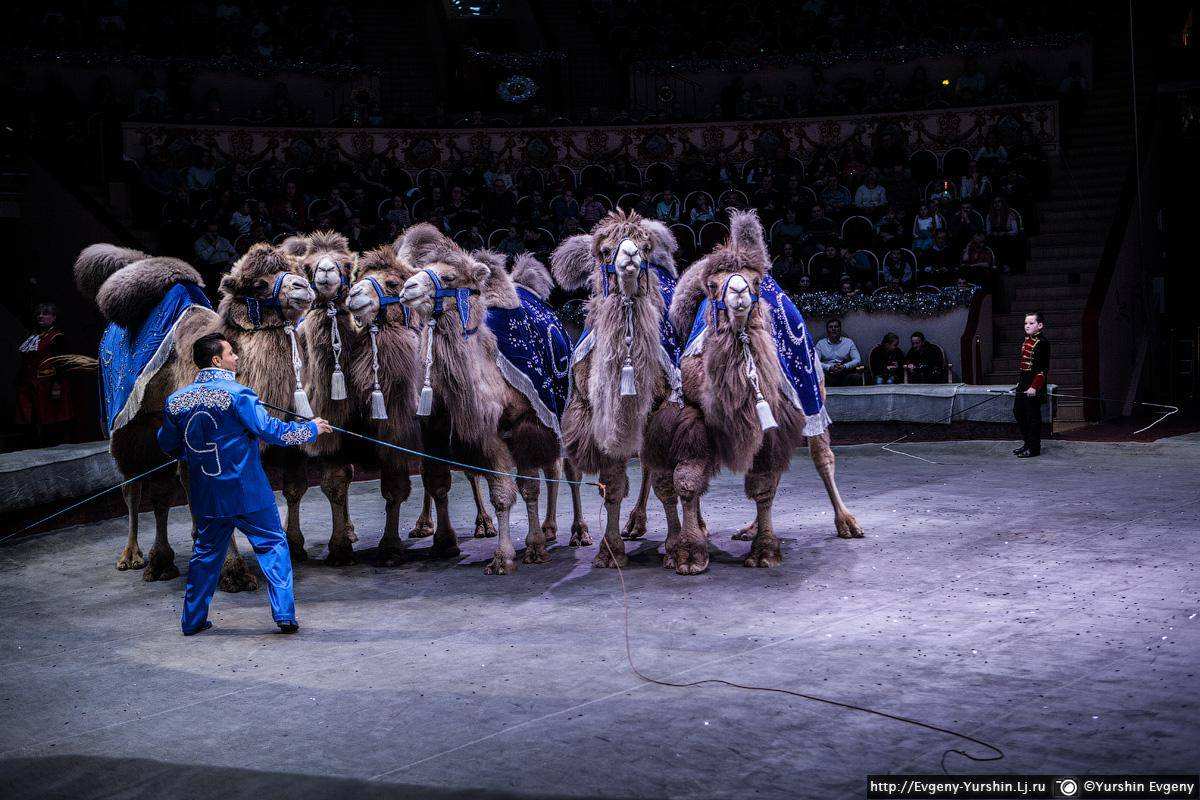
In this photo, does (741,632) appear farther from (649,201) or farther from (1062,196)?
(1062,196)

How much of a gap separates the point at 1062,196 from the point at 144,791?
19032 mm

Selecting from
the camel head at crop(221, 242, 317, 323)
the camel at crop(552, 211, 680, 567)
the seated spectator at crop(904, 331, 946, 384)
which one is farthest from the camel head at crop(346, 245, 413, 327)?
the seated spectator at crop(904, 331, 946, 384)

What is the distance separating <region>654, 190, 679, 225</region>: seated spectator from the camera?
63.6 ft

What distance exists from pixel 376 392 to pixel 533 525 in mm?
1447

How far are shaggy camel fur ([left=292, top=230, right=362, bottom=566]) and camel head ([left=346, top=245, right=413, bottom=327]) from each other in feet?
0.44

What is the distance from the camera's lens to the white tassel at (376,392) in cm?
752

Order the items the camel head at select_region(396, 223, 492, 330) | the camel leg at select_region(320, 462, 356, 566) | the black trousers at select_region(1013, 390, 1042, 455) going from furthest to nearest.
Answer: the black trousers at select_region(1013, 390, 1042, 455) → the camel leg at select_region(320, 462, 356, 566) → the camel head at select_region(396, 223, 492, 330)

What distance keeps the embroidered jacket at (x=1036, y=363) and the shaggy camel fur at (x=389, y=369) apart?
6984 millimetres

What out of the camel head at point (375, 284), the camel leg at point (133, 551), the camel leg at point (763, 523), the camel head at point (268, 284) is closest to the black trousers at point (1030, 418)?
the camel leg at point (763, 523)

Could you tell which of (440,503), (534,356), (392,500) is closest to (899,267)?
(534,356)

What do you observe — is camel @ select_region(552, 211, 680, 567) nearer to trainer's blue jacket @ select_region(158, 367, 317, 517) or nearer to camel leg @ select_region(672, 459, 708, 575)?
camel leg @ select_region(672, 459, 708, 575)

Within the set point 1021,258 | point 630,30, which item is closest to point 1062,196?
point 1021,258

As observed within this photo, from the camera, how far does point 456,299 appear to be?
300 inches

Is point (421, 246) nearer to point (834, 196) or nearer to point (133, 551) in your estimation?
point (133, 551)
